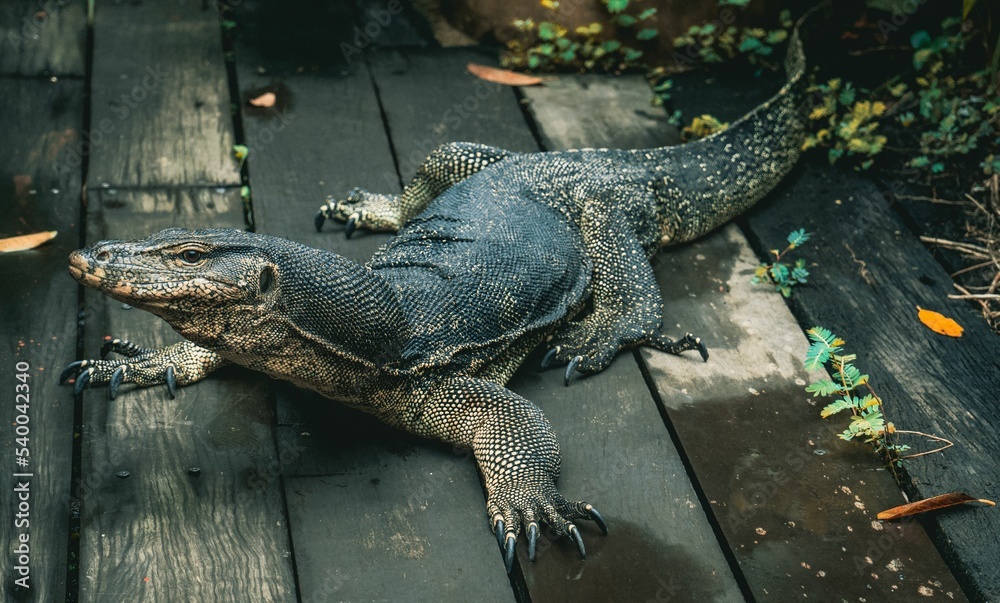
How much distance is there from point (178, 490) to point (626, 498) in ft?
6.00

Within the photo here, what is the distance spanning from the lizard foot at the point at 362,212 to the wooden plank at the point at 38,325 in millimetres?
1334

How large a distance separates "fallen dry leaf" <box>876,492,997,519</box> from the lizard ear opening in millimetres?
2658

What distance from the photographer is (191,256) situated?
3537mm

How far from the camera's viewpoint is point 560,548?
3.89m

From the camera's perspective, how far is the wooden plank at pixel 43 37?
259 inches

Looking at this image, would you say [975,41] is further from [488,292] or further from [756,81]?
[488,292]

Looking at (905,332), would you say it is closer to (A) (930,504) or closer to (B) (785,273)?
(B) (785,273)

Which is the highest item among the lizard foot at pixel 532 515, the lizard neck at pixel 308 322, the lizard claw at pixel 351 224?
the lizard neck at pixel 308 322

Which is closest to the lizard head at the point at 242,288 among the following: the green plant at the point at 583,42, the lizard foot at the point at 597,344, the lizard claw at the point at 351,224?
the lizard foot at the point at 597,344

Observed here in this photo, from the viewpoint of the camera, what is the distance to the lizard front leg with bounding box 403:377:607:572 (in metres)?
3.89

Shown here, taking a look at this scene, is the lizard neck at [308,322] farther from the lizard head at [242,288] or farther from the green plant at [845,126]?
the green plant at [845,126]

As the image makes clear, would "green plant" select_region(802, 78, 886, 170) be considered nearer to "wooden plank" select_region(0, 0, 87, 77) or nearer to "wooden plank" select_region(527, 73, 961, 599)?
"wooden plank" select_region(527, 73, 961, 599)

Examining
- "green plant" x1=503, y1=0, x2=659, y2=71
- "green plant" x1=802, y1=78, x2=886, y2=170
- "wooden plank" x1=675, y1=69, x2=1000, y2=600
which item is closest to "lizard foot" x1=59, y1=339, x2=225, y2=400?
"wooden plank" x1=675, y1=69, x2=1000, y2=600

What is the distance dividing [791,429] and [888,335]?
98cm
